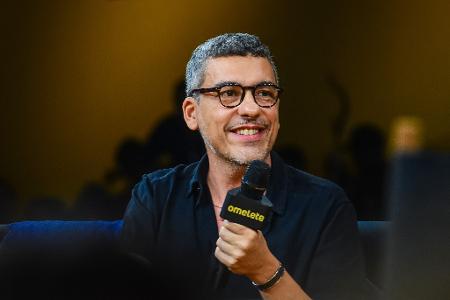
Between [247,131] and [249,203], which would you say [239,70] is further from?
[249,203]

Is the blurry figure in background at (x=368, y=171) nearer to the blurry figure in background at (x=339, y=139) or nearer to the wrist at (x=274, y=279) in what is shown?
the blurry figure in background at (x=339, y=139)

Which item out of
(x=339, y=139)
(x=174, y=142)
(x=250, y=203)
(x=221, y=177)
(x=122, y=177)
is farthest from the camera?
(x=339, y=139)

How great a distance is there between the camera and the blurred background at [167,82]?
3215mm

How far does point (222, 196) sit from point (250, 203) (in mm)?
531

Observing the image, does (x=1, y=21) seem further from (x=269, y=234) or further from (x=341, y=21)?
(x=269, y=234)

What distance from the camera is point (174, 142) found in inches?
115

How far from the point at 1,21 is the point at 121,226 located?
5.72 feet

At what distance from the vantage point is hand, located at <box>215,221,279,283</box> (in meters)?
1.16

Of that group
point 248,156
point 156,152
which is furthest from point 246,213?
point 156,152

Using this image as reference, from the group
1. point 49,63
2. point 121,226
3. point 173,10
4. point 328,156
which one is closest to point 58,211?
point 49,63

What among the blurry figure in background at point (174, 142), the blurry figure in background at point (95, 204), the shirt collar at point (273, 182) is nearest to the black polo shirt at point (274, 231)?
the shirt collar at point (273, 182)

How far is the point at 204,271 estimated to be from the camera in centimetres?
155

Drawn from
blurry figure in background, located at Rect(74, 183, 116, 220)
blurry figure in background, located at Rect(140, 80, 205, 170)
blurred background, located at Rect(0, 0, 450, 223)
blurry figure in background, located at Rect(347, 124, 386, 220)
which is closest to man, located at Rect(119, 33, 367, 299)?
blurry figure in background, located at Rect(140, 80, 205, 170)

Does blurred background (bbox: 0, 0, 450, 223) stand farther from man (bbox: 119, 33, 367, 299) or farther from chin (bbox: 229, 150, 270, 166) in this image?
chin (bbox: 229, 150, 270, 166)
